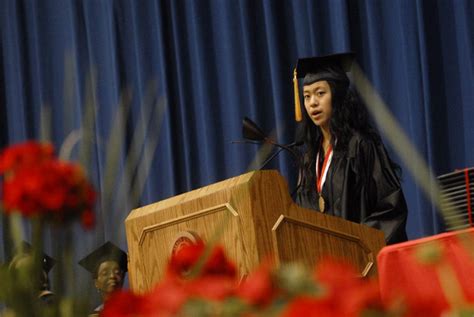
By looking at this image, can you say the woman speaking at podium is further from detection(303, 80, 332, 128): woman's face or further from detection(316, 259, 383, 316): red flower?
detection(316, 259, 383, 316): red flower

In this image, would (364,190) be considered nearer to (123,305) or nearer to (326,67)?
(326,67)

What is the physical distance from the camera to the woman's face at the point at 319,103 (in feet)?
12.4

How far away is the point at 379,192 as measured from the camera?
3.57m

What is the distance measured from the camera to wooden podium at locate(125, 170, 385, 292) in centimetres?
253

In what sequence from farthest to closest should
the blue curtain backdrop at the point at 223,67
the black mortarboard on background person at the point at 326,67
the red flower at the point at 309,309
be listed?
the blue curtain backdrop at the point at 223,67 < the black mortarboard on background person at the point at 326,67 < the red flower at the point at 309,309

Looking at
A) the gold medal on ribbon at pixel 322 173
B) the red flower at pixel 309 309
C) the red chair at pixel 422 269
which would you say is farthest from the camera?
the gold medal on ribbon at pixel 322 173

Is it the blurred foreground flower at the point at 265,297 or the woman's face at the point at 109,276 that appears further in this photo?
the woman's face at the point at 109,276

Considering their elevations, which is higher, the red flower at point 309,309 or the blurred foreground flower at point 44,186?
the blurred foreground flower at point 44,186

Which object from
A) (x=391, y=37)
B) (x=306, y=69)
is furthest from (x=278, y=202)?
(x=391, y=37)

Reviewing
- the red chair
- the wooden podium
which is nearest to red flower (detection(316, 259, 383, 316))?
the red chair

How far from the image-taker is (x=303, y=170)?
3.75 metres

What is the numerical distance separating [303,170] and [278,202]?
1173 mm

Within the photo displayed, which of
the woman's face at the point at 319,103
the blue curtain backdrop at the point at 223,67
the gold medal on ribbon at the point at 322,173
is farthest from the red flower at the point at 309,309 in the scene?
the blue curtain backdrop at the point at 223,67

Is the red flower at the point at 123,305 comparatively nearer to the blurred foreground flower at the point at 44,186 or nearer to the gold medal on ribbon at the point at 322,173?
the blurred foreground flower at the point at 44,186
